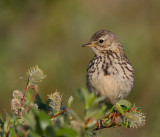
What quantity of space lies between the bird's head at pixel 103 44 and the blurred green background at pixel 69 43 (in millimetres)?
1779

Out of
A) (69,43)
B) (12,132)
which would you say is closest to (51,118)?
(12,132)

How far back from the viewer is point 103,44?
5.49 metres

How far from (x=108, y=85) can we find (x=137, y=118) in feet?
6.13

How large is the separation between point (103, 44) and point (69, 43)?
9.37 feet

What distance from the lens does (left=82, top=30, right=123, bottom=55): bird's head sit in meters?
5.46

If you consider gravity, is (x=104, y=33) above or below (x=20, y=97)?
above

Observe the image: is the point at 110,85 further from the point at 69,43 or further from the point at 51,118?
the point at 69,43

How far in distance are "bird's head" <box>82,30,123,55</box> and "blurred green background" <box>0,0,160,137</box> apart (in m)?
1.78

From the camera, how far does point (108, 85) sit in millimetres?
4734

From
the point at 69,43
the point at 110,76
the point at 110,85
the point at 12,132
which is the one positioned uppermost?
the point at 69,43

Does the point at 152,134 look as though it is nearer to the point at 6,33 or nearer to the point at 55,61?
the point at 55,61

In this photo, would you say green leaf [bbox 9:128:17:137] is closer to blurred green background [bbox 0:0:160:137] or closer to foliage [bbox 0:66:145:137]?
foliage [bbox 0:66:145:137]

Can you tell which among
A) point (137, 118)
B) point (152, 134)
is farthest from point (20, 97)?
point (152, 134)

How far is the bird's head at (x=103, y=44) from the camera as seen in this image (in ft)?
17.9
